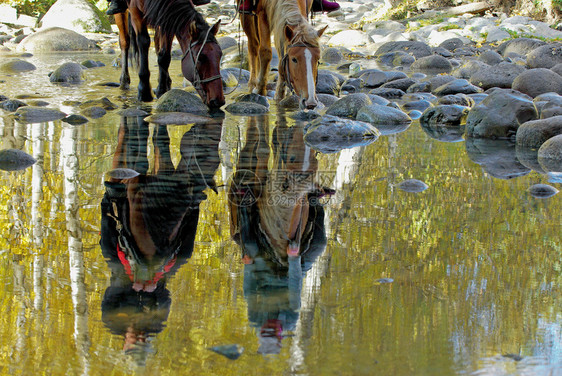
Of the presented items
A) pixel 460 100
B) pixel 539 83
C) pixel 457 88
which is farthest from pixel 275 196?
pixel 457 88

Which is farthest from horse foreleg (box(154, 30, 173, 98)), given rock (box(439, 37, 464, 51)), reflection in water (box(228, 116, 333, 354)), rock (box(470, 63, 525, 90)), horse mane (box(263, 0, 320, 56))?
rock (box(439, 37, 464, 51))

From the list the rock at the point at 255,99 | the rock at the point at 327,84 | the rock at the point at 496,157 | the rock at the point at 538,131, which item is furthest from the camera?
the rock at the point at 327,84

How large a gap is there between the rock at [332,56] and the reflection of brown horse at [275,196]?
29.3ft

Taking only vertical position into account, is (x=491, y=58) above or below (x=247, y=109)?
above

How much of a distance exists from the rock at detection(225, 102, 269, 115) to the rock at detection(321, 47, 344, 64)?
7420 mm

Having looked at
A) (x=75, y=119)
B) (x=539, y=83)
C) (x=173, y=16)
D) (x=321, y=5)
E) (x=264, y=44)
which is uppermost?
(x=321, y=5)

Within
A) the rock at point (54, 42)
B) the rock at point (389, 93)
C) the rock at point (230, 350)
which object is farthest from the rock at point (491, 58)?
the rock at point (230, 350)

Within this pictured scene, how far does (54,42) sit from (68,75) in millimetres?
7457

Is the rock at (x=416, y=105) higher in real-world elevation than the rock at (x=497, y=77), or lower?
lower

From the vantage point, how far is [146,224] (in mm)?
3236

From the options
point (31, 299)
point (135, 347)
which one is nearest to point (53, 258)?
point (31, 299)

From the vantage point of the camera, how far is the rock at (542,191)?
3.87 m

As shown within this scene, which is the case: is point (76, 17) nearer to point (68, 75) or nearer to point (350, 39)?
point (350, 39)

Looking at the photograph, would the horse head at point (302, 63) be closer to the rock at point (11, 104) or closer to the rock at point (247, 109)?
the rock at point (247, 109)
